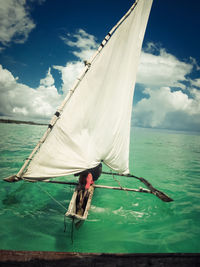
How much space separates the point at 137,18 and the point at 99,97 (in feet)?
12.2

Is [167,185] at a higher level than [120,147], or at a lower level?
lower

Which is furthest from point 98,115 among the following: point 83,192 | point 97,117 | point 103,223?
point 103,223

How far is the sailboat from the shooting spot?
4109 mm

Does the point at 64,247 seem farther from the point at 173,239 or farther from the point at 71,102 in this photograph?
the point at 71,102

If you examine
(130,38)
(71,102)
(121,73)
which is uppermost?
(130,38)

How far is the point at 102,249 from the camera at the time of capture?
15.0 feet

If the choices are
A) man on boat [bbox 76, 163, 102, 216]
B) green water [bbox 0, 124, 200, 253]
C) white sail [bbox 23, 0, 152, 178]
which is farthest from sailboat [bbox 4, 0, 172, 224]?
green water [bbox 0, 124, 200, 253]

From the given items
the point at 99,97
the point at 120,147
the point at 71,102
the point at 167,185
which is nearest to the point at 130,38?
the point at 99,97

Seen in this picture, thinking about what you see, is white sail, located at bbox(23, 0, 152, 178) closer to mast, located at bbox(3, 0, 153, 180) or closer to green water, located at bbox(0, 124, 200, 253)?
mast, located at bbox(3, 0, 153, 180)

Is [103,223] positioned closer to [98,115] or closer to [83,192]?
[83,192]

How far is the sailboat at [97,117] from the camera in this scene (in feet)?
13.5

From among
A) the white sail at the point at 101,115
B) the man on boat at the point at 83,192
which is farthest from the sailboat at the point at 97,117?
the man on boat at the point at 83,192

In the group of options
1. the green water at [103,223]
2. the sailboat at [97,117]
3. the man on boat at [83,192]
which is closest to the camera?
the sailboat at [97,117]

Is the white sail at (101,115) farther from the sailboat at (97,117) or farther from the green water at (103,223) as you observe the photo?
the green water at (103,223)
